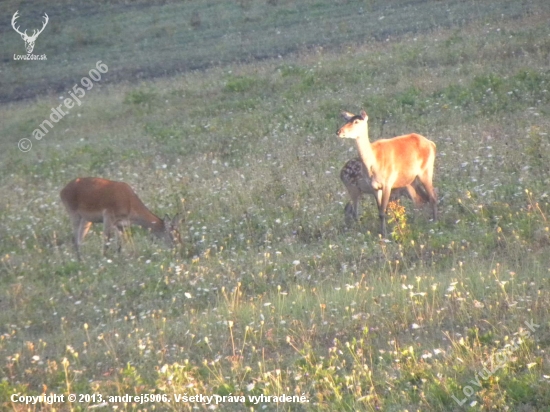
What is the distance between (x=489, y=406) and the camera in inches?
205

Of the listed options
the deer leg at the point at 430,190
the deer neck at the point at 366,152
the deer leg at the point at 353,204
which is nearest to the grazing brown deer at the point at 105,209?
the deer leg at the point at 353,204

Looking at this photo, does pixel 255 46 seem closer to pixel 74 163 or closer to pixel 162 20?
pixel 162 20

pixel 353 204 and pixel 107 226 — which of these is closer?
pixel 353 204

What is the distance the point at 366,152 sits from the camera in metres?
10.3

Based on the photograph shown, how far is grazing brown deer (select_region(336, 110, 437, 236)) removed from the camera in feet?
33.5

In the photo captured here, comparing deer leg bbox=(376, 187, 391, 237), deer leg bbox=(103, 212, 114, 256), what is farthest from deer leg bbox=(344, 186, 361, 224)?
deer leg bbox=(103, 212, 114, 256)

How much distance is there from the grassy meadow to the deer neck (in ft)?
2.23

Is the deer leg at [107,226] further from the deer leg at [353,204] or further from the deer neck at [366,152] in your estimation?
the deer neck at [366,152]

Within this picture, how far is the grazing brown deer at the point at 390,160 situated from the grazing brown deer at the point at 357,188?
0.39 feet

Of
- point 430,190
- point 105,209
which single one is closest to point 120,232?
point 105,209

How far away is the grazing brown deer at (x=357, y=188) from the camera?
10500mm

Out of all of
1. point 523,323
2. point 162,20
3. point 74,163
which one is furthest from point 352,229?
point 162,20

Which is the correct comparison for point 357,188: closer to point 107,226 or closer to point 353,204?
point 353,204

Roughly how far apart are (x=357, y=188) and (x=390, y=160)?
1.74ft
